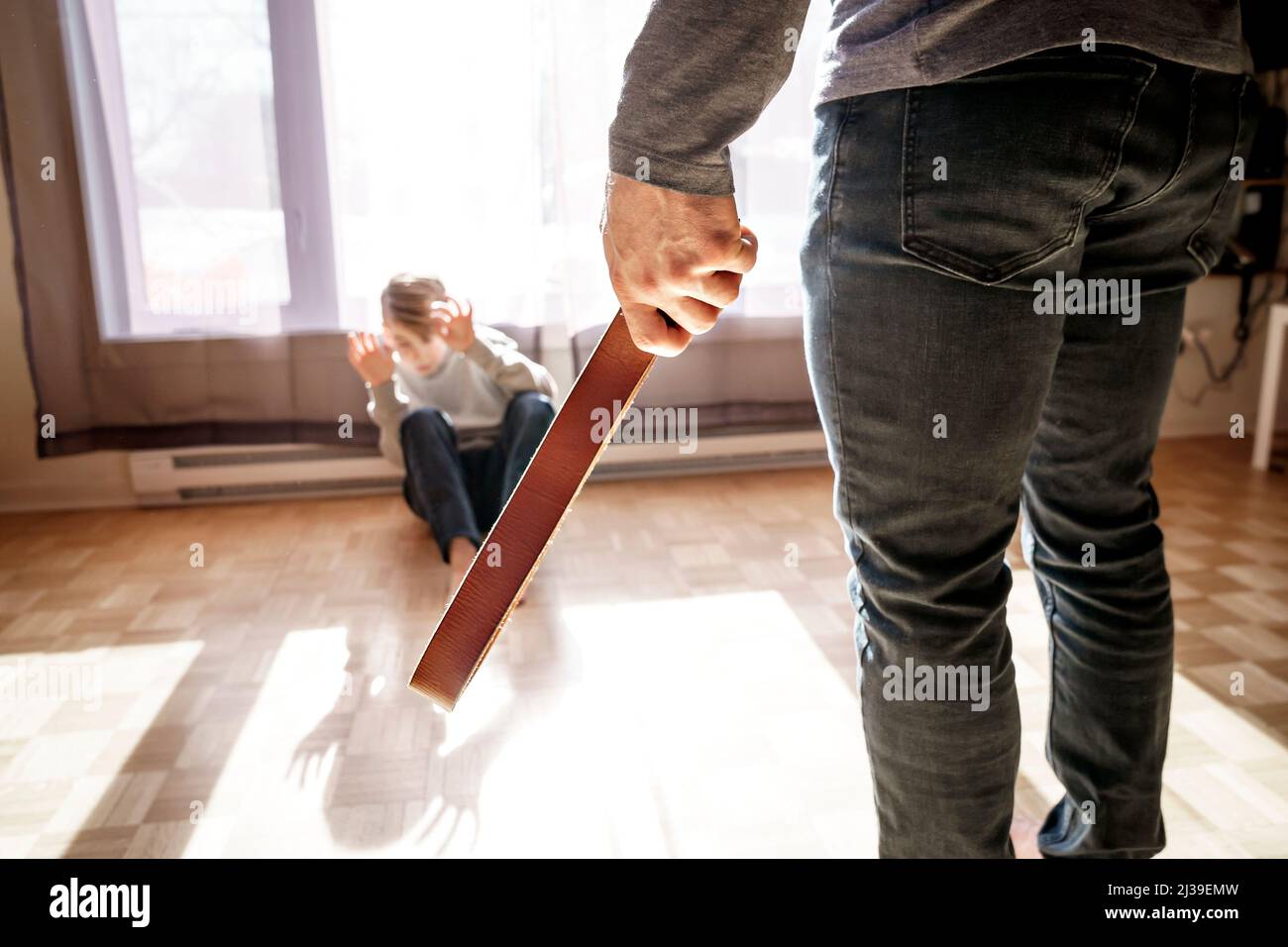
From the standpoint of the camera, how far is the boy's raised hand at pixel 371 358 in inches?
83.4

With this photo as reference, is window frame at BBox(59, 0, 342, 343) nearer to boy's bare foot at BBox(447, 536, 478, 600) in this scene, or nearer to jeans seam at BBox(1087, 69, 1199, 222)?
boy's bare foot at BBox(447, 536, 478, 600)

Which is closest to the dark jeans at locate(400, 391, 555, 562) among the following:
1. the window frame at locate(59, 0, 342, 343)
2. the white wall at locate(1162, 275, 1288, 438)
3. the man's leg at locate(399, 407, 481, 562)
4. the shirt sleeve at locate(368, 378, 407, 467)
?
the man's leg at locate(399, 407, 481, 562)

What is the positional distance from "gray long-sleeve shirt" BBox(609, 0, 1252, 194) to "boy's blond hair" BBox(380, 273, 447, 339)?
164 cm

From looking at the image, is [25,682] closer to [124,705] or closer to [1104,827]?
[124,705]

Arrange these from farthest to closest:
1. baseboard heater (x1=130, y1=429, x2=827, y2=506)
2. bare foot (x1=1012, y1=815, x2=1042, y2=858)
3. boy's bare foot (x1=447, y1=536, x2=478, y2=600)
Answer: baseboard heater (x1=130, y1=429, x2=827, y2=506) < boy's bare foot (x1=447, y1=536, x2=478, y2=600) < bare foot (x1=1012, y1=815, x2=1042, y2=858)

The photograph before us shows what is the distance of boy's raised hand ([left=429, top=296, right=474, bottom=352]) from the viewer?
7.01ft

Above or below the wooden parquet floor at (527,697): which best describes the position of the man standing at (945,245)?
above

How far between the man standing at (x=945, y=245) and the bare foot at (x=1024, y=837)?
356 mm

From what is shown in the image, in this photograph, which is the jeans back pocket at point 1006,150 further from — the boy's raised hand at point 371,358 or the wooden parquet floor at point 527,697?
the boy's raised hand at point 371,358

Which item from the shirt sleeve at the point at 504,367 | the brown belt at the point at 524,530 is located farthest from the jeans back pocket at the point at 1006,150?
the shirt sleeve at the point at 504,367

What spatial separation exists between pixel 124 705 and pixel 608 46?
1868 mm

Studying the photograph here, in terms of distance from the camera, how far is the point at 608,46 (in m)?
2.48

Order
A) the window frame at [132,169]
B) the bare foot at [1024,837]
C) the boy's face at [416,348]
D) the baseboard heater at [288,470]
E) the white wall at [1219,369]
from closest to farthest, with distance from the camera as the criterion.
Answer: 1. the bare foot at [1024,837]
2. the boy's face at [416,348]
3. the window frame at [132,169]
4. the baseboard heater at [288,470]
5. the white wall at [1219,369]
